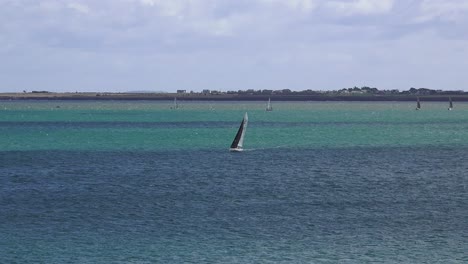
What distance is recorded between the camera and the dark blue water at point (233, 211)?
4147cm

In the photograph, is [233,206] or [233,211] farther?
[233,206]

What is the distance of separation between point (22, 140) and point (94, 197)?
68.2 metres

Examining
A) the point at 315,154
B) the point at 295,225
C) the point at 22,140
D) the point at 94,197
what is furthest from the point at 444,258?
the point at 22,140

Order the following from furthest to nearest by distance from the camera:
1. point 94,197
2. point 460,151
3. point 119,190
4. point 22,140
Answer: point 22,140, point 460,151, point 119,190, point 94,197

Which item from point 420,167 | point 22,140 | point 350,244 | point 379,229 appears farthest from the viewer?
point 22,140

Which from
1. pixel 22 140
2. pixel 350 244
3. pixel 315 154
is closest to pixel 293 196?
pixel 350 244

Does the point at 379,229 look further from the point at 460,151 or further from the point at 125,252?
the point at 460,151

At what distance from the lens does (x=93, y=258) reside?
4009cm

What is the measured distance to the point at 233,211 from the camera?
52875 millimetres

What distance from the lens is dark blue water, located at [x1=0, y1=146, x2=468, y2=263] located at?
41.5 metres

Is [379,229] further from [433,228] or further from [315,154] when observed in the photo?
[315,154]

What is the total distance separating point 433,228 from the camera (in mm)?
47344

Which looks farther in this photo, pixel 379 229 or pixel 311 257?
pixel 379 229

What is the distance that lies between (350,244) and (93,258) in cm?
1153
